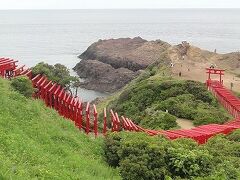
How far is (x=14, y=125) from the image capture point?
1351 cm

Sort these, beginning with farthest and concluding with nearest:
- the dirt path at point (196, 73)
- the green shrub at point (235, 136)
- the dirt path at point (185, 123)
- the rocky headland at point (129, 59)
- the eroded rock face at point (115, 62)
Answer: the eroded rock face at point (115, 62) < the rocky headland at point (129, 59) < the dirt path at point (196, 73) < the dirt path at point (185, 123) < the green shrub at point (235, 136)

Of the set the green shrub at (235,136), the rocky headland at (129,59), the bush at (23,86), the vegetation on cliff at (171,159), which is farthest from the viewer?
the rocky headland at (129,59)

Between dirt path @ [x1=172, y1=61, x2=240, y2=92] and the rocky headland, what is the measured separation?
0.27m

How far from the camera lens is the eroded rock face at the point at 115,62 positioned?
205 feet

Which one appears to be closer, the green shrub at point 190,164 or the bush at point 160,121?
the green shrub at point 190,164

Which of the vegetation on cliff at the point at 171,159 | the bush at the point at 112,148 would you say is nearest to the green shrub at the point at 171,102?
the bush at the point at 112,148

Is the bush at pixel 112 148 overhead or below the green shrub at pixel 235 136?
overhead

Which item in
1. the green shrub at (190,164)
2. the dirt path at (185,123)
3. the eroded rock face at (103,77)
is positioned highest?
the green shrub at (190,164)

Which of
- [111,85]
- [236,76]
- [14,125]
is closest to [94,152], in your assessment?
[14,125]

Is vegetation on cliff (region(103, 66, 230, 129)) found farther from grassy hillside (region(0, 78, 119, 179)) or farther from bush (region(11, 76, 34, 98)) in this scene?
grassy hillside (region(0, 78, 119, 179))

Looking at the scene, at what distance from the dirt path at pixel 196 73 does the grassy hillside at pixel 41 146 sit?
62.4 feet

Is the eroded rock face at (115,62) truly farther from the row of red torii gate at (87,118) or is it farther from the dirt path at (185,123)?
the row of red torii gate at (87,118)

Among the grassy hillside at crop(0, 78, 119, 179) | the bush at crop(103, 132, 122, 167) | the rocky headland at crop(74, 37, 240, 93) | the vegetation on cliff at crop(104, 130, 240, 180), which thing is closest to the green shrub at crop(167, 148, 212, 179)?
the vegetation on cliff at crop(104, 130, 240, 180)

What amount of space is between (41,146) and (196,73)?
25949mm
